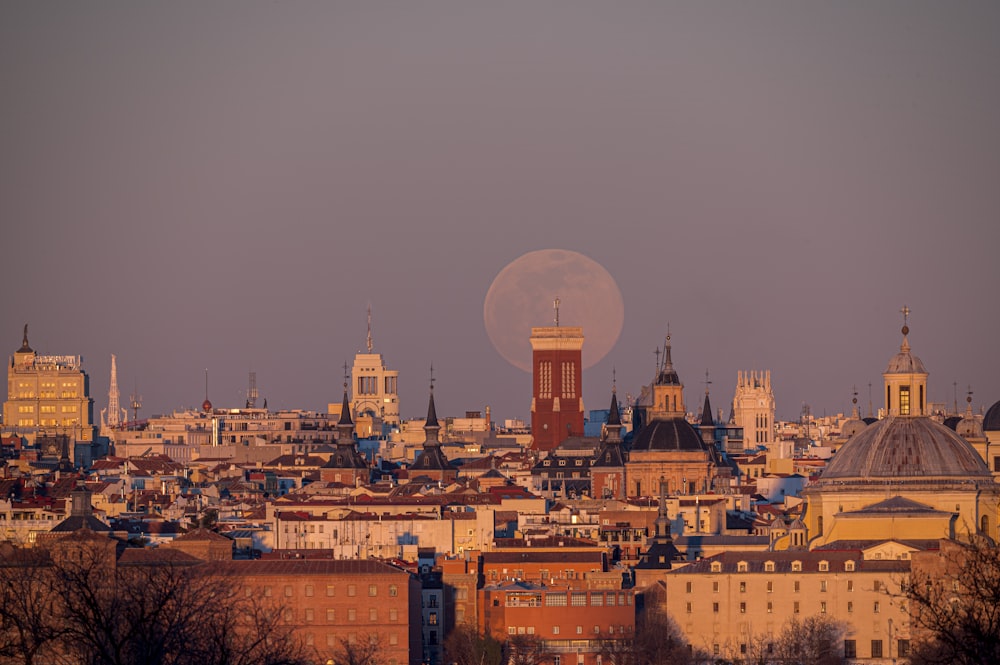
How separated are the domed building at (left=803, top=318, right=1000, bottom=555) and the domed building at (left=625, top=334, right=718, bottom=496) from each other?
151 ft

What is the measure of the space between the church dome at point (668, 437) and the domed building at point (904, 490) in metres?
48.8

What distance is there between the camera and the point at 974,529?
4793 inches

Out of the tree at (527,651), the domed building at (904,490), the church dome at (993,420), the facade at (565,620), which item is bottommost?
the tree at (527,651)

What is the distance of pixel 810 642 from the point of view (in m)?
107

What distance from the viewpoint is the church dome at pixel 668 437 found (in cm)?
17625

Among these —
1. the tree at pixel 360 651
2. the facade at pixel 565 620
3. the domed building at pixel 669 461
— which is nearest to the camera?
the tree at pixel 360 651

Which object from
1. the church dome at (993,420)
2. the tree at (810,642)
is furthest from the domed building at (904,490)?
the church dome at (993,420)

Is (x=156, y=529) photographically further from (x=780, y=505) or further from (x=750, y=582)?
(x=780, y=505)

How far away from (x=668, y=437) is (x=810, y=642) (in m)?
69.7

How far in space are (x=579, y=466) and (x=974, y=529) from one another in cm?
6985

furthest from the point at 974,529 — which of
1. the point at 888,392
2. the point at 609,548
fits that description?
the point at 609,548

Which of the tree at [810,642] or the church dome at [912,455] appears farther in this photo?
the church dome at [912,455]

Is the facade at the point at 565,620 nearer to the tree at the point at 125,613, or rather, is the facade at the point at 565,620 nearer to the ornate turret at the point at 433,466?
the tree at the point at 125,613

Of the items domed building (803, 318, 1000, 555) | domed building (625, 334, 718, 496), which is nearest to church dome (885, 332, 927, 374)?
domed building (803, 318, 1000, 555)
